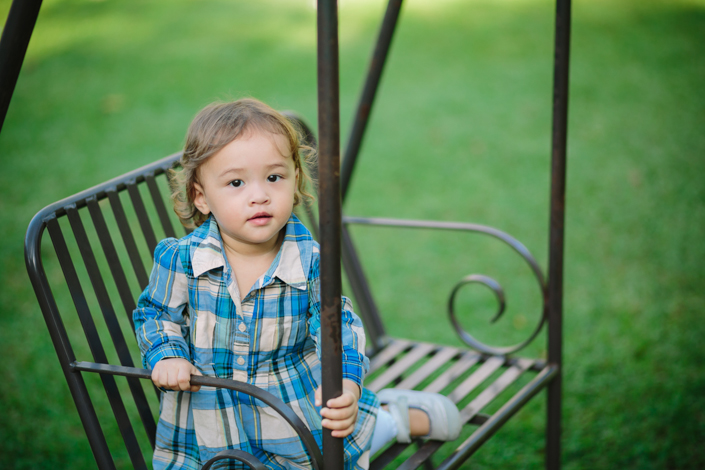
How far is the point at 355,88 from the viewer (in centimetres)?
689

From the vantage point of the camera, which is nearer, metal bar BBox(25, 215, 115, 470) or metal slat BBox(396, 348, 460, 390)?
metal bar BBox(25, 215, 115, 470)

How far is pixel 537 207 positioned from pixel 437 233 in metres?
0.76

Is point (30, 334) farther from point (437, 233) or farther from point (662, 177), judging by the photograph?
point (662, 177)

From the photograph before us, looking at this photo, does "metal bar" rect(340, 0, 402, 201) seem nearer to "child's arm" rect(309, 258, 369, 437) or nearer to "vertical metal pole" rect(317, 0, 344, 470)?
"child's arm" rect(309, 258, 369, 437)

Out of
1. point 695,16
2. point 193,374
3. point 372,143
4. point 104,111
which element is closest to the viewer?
point 193,374

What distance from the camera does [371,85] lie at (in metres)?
2.08

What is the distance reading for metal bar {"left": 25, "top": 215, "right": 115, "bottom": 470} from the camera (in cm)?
139

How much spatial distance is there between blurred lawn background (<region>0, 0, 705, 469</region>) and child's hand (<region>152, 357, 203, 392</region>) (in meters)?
0.64

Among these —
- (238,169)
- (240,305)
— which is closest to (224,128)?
(238,169)

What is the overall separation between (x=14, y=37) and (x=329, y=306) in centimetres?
91

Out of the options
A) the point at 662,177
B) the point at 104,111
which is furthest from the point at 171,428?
the point at 104,111

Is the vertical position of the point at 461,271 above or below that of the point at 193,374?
below

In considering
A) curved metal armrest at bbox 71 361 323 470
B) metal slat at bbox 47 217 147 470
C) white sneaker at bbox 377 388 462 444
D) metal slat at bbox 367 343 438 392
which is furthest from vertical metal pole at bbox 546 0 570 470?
metal slat at bbox 47 217 147 470

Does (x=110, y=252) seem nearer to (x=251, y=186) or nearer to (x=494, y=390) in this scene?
(x=251, y=186)
